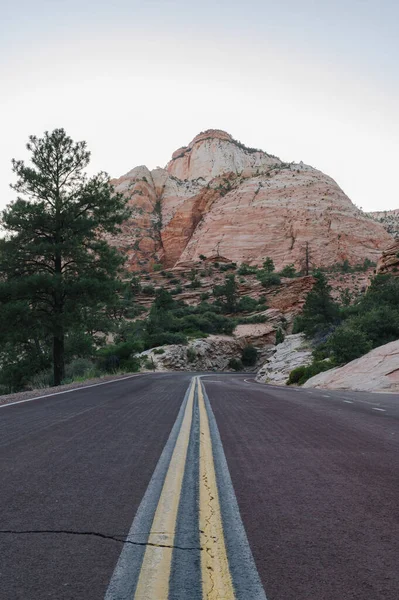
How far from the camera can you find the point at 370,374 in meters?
16.1

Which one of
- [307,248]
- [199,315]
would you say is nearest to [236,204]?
[307,248]

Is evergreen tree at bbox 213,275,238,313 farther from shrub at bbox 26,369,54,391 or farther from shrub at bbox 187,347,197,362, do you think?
shrub at bbox 26,369,54,391

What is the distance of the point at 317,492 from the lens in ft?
11.1

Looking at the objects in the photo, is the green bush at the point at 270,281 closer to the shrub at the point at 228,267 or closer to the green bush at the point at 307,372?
the shrub at the point at 228,267

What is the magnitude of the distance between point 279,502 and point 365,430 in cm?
372

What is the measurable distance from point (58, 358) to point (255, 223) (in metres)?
80.8

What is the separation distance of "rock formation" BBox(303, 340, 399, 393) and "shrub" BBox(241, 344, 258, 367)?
31.3 meters

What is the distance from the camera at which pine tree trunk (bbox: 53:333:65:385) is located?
1992 centimetres

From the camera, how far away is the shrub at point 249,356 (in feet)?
167

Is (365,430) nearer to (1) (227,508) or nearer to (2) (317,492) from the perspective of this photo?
(2) (317,492)

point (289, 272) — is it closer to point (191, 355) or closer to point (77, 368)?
point (191, 355)

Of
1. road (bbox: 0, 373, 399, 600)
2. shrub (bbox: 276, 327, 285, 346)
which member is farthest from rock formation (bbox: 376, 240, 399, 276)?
road (bbox: 0, 373, 399, 600)

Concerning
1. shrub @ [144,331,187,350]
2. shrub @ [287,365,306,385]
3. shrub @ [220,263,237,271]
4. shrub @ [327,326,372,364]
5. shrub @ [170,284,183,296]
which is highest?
shrub @ [220,263,237,271]

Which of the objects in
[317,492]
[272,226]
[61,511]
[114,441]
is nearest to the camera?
[61,511]
